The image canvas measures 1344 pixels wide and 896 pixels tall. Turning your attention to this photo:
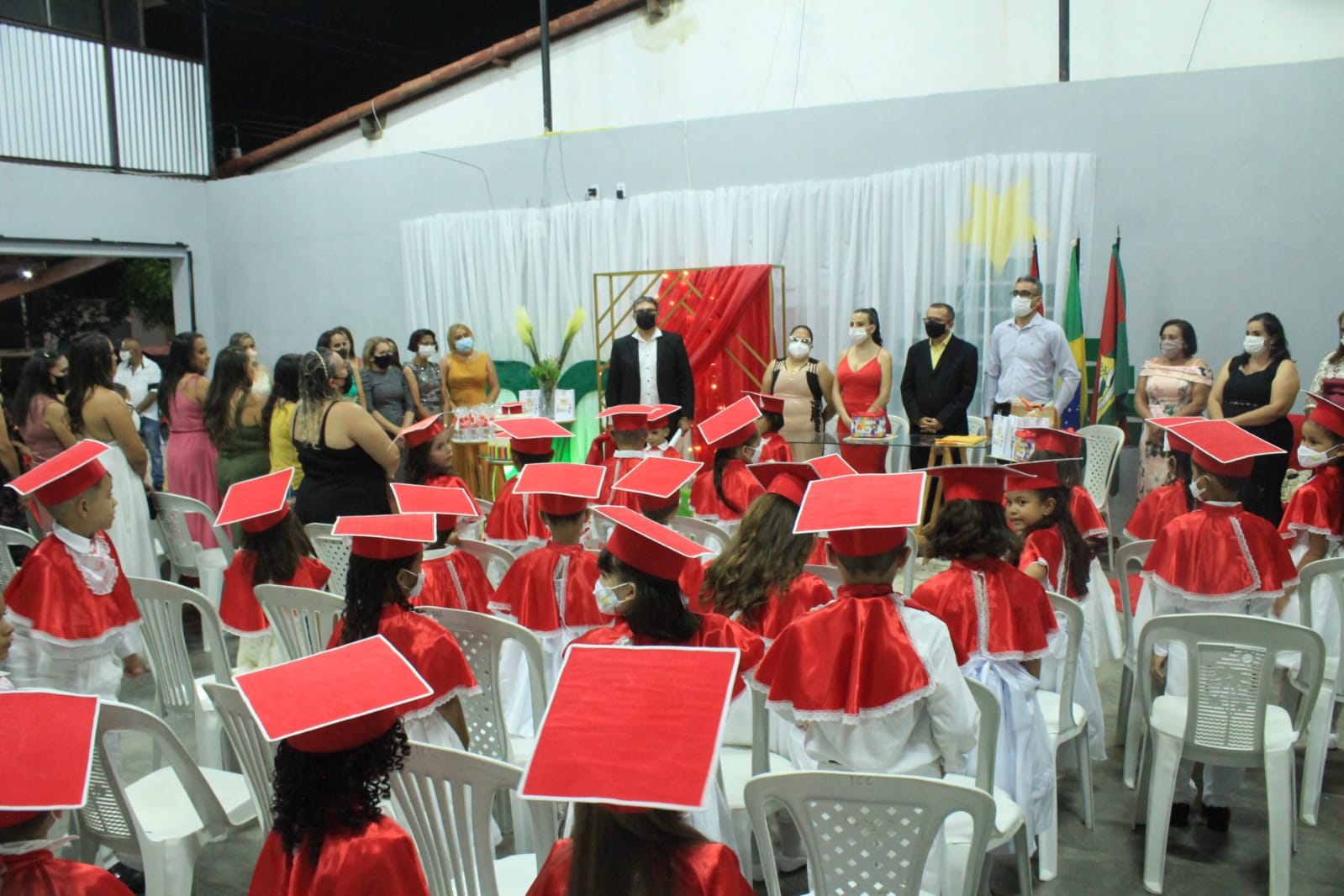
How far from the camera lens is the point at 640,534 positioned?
7.72 feet

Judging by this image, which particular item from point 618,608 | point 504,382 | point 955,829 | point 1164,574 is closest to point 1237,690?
point 1164,574

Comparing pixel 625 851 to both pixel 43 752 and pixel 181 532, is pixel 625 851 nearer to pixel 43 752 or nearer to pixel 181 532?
pixel 43 752

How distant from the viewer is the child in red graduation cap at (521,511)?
167 inches

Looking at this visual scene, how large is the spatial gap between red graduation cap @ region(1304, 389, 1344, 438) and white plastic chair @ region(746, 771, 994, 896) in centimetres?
310

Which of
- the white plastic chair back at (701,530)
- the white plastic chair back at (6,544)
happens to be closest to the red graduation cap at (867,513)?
the white plastic chair back at (701,530)

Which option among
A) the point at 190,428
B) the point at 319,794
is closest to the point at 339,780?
the point at 319,794

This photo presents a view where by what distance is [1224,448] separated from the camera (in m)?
3.35

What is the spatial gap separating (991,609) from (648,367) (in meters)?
4.62

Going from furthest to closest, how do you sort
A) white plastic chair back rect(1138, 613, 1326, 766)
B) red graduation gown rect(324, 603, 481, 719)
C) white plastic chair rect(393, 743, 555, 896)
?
white plastic chair back rect(1138, 613, 1326, 766)
red graduation gown rect(324, 603, 481, 719)
white plastic chair rect(393, 743, 555, 896)

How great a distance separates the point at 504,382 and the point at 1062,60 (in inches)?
197

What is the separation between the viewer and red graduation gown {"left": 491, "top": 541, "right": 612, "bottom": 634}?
3.23 meters

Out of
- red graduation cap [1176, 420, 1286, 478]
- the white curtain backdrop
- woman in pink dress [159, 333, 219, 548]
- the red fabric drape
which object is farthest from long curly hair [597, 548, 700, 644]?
the red fabric drape

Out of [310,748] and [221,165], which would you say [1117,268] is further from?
[221,165]

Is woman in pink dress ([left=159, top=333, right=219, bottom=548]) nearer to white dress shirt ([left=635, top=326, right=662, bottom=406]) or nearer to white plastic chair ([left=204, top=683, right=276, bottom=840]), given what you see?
white dress shirt ([left=635, top=326, right=662, bottom=406])
